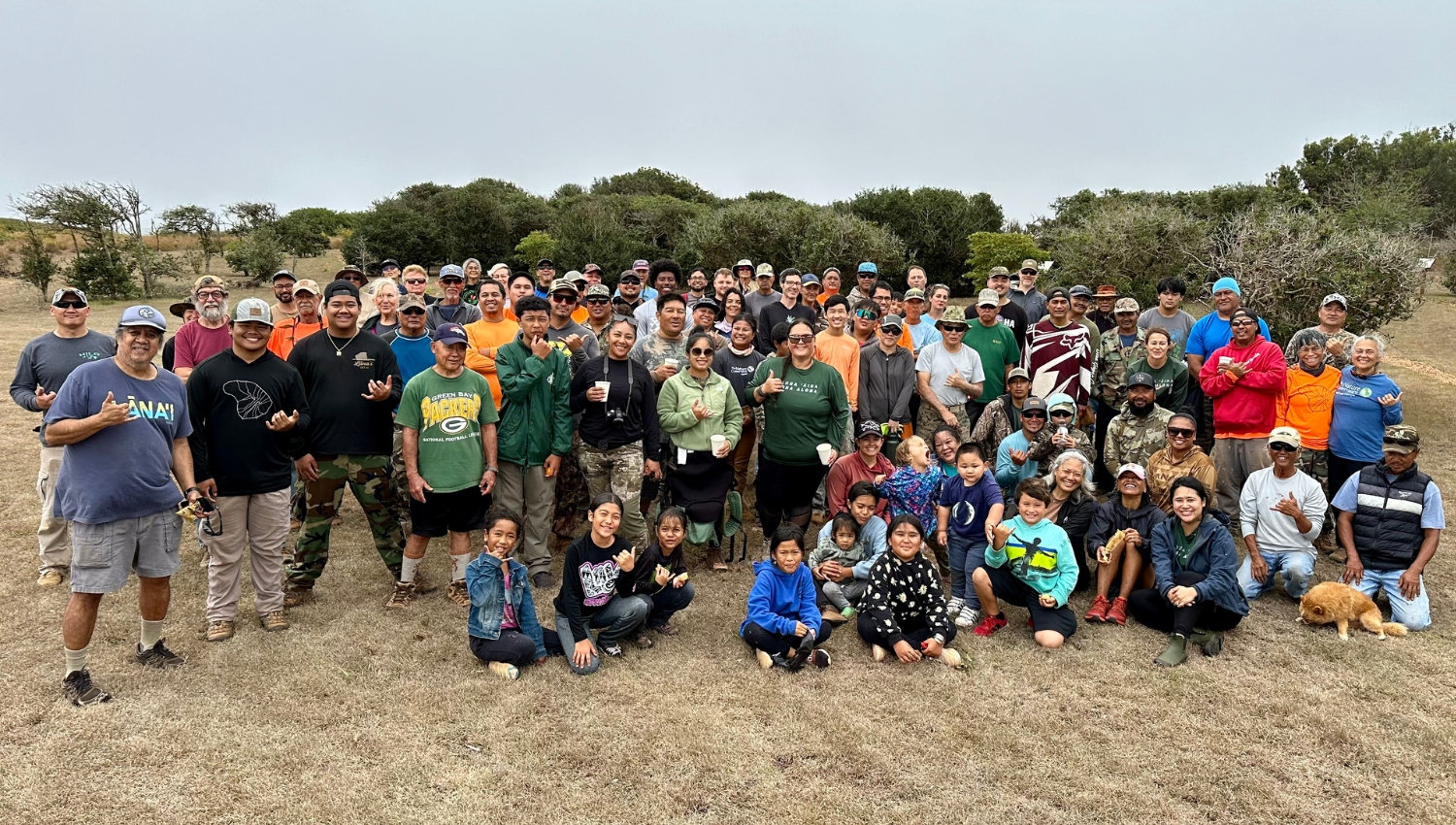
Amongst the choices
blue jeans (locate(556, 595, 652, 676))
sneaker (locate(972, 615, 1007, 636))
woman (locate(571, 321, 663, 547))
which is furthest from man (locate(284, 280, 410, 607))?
sneaker (locate(972, 615, 1007, 636))

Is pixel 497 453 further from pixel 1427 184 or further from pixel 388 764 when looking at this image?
pixel 1427 184

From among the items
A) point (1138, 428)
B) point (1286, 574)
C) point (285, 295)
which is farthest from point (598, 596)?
point (1286, 574)

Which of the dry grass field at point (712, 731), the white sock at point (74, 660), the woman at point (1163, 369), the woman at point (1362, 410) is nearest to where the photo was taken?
the dry grass field at point (712, 731)

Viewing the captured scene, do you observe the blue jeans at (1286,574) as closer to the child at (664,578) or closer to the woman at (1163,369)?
the woman at (1163,369)

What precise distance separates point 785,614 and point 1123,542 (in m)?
2.51

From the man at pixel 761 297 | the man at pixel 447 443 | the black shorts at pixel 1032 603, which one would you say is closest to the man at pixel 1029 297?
the man at pixel 761 297

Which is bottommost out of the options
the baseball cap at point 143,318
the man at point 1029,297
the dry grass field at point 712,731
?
the dry grass field at point 712,731

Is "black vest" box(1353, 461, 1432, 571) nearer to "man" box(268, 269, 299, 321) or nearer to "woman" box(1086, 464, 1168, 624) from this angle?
"woman" box(1086, 464, 1168, 624)

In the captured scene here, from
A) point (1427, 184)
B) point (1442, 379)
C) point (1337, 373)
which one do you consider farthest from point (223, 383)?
point (1427, 184)

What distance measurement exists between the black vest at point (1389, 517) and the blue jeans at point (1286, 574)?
0.36m

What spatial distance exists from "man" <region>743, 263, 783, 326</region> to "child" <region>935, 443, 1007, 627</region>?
3.25m

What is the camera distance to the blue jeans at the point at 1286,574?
5.60 meters

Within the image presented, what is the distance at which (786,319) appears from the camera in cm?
782

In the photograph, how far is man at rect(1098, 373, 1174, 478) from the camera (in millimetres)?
6367
